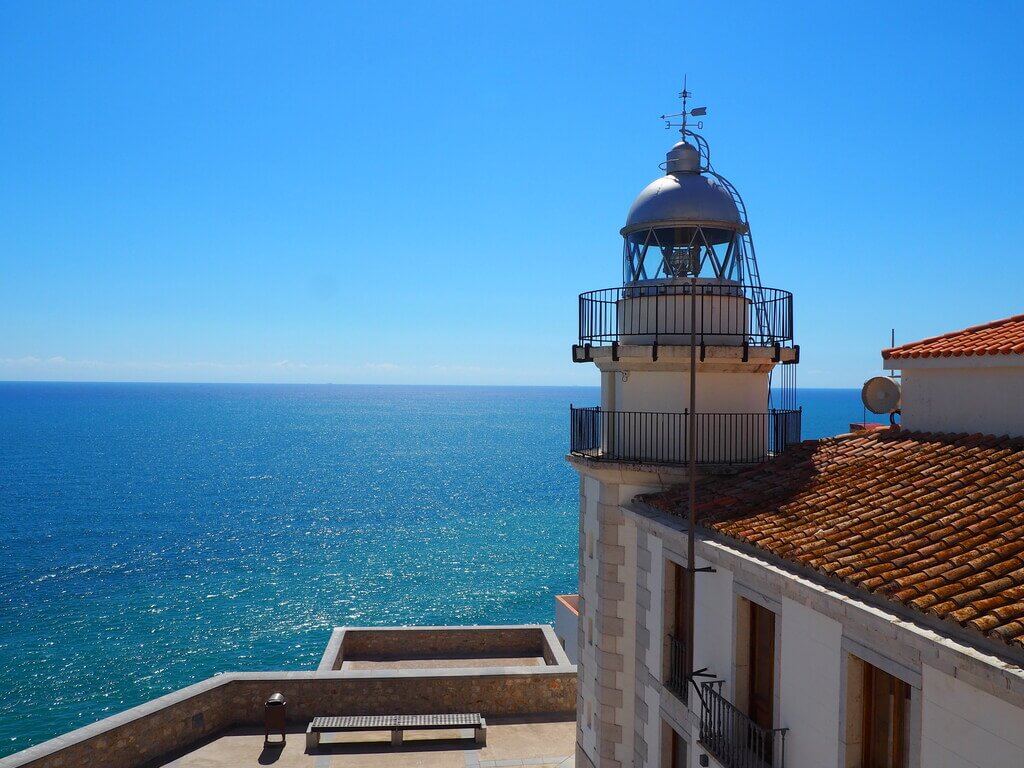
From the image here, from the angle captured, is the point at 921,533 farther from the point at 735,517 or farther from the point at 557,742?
the point at 557,742

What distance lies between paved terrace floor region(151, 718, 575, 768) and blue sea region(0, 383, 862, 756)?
14508 mm

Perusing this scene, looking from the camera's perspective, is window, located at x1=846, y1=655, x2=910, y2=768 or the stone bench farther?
the stone bench

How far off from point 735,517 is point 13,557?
55.4m

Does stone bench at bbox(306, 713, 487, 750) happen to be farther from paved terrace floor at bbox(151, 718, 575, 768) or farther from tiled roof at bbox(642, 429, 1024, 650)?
tiled roof at bbox(642, 429, 1024, 650)

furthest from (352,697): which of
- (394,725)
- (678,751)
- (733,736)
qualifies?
(733,736)

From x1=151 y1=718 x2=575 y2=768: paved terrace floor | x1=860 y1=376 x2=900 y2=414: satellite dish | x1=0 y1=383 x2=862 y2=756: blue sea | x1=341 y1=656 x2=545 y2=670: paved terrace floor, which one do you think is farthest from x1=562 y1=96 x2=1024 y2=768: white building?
x1=0 y1=383 x2=862 y2=756: blue sea

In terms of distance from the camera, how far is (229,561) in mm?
54531

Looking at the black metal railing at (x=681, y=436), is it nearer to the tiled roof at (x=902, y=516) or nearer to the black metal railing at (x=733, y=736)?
the tiled roof at (x=902, y=516)

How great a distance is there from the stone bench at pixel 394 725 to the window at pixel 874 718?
1177 cm

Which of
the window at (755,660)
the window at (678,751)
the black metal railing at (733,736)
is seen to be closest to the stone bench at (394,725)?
the window at (678,751)

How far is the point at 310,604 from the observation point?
149ft

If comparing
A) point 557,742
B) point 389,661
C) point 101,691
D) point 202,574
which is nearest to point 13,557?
point 202,574

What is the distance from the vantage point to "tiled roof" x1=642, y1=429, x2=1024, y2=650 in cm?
676

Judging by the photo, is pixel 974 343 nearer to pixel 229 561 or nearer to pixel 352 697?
pixel 352 697
